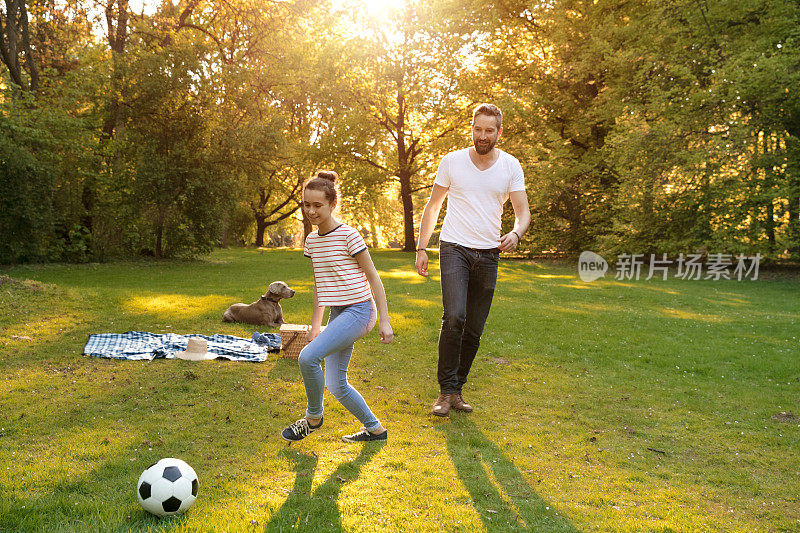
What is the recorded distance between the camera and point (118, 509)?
3.41 meters

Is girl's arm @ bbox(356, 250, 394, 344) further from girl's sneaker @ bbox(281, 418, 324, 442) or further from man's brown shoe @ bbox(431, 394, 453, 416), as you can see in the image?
man's brown shoe @ bbox(431, 394, 453, 416)

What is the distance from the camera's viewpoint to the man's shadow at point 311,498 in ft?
11.0

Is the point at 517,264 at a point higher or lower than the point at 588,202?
lower

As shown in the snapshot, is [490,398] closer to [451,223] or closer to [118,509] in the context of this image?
[451,223]

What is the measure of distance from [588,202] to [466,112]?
29.4ft

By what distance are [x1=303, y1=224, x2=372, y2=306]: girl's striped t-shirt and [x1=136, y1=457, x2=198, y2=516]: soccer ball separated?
64.3 inches

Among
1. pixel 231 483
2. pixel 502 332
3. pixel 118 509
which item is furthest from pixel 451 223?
pixel 502 332

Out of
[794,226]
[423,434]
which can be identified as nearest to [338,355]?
[423,434]

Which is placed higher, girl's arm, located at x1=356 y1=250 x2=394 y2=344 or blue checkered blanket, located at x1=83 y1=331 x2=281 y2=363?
girl's arm, located at x1=356 y1=250 x2=394 y2=344

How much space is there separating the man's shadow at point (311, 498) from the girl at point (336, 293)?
38 centimetres

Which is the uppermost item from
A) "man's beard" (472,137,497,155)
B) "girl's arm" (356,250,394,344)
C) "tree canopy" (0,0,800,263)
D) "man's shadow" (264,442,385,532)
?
"tree canopy" (0,0,800,263)

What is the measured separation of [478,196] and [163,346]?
17.0 feet

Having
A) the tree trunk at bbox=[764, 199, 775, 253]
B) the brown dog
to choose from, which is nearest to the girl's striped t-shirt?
the brown dog

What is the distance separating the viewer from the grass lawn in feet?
11.8
